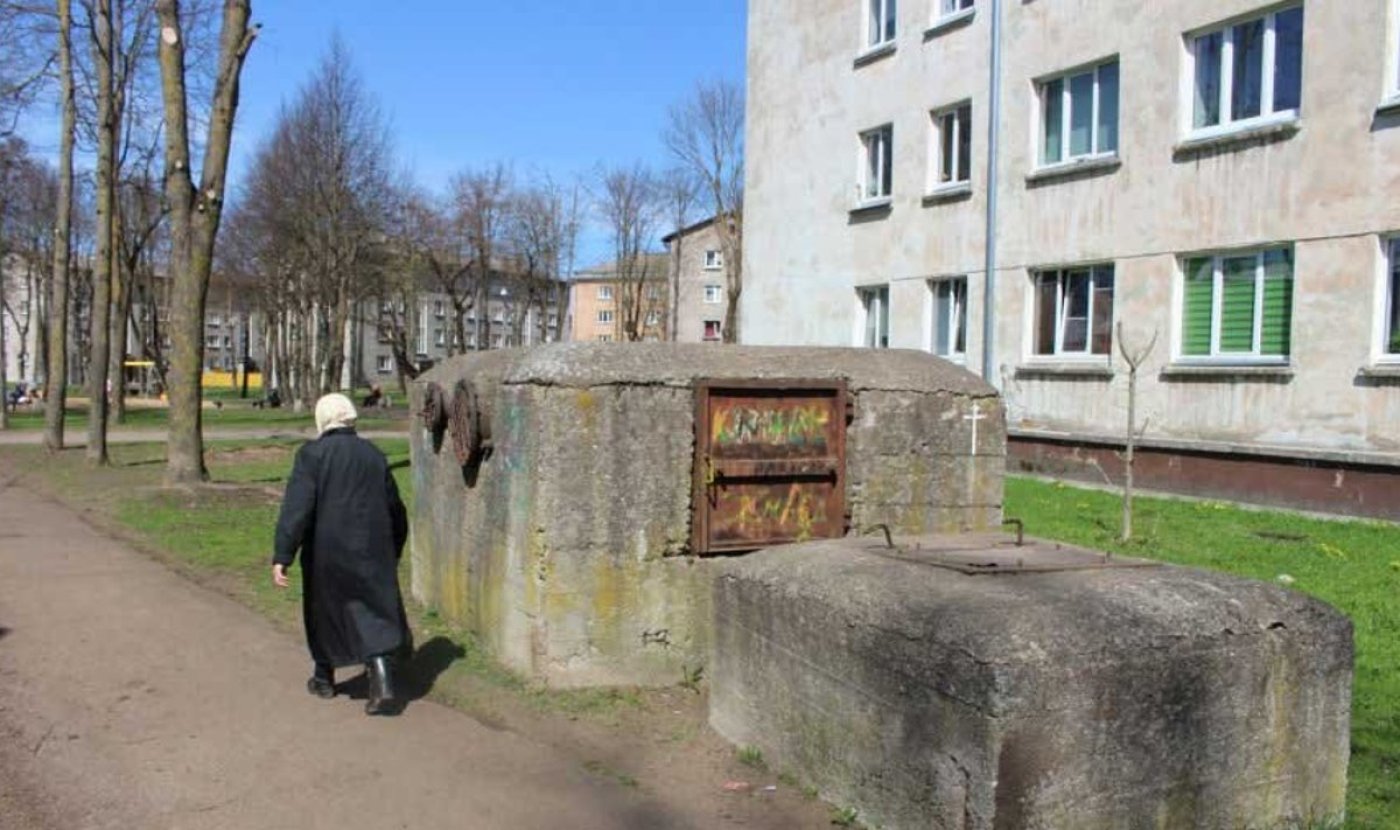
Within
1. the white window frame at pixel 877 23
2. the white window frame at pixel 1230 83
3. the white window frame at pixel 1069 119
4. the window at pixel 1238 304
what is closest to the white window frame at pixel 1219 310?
the window at pixel 1238 304

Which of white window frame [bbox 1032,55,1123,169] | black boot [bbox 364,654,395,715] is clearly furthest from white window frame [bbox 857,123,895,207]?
black boot [bbox 364,654,395,715]

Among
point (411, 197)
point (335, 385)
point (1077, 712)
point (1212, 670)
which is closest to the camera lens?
point (1077, 712)

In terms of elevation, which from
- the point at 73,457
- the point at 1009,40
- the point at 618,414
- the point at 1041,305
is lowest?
the point at 73,457

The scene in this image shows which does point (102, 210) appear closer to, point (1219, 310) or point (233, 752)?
point (1219, 310)

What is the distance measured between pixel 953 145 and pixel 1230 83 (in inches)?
228

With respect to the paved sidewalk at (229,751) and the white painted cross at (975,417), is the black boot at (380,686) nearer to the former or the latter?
the paved sidewalk at (229,751)

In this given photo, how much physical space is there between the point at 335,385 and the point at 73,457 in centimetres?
1891

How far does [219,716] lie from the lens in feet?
18.2

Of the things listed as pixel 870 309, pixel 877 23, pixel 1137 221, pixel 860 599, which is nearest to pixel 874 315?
pixel 870 309

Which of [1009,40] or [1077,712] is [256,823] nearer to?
[1077,712]

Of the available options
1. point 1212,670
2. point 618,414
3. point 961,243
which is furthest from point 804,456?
point 961,243

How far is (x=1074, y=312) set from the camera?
59.4ft

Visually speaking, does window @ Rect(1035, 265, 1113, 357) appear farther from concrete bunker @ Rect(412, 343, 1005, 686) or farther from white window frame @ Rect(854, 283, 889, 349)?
concrete bunker @ Rect(412, 343, 1005, 686)

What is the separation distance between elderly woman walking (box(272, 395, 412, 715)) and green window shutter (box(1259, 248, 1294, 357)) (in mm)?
12271
